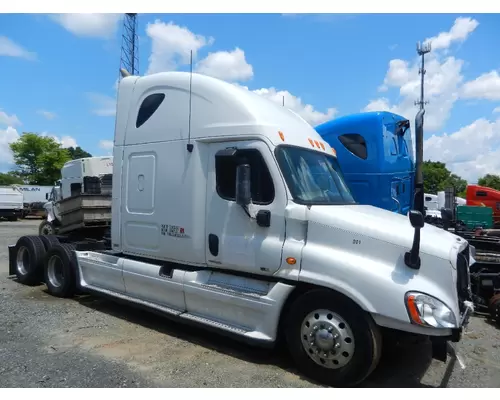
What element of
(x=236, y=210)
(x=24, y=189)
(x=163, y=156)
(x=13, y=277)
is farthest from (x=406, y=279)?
(x=24, y=189)

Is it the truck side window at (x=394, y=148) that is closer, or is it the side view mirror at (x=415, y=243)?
the side view mirror at (x=415, y=243)

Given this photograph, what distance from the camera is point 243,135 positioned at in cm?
505

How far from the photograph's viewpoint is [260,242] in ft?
15.9

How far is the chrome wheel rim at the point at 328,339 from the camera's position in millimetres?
4176

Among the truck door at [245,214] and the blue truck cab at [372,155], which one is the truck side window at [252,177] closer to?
the truck door at [245,214]

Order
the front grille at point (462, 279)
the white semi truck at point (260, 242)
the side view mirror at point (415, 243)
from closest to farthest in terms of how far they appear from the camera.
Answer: the side view mirror at point (415, 243) < the white semi truck at point (260, 242) < the front grille at point (462, 279)

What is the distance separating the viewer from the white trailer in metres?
30.8

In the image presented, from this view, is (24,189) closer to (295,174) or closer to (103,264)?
(103,264)

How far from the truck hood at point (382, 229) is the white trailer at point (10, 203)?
104ft

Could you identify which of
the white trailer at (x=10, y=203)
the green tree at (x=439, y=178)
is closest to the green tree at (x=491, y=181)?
the green tree at (x=439, y=178)

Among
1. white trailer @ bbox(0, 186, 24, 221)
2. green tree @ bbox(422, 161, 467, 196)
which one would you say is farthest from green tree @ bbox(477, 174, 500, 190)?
white trailer @ bbox(0, 186, 24, 221)

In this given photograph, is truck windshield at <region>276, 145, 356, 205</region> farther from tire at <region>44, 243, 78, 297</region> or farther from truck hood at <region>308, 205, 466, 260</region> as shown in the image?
tire at <region>44, 243, 78, 297</region>

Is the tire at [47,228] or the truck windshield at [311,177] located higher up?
the truck windshield at [311,177]

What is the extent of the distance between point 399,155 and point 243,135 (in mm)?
4275
